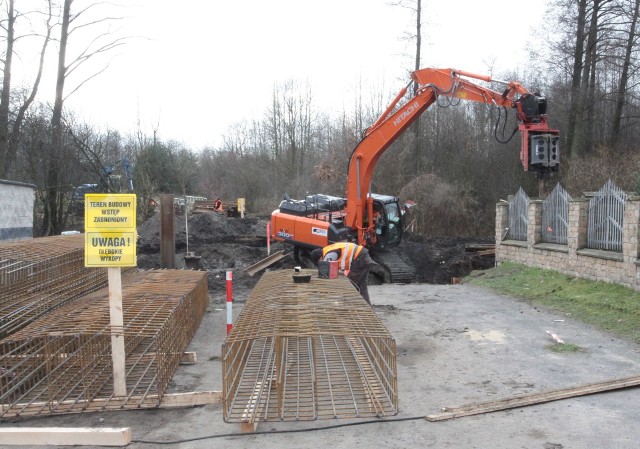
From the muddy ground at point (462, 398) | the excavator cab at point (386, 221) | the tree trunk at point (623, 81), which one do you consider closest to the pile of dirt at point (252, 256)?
the excavator cab at point (386, 221)

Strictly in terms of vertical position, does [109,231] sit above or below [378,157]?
below

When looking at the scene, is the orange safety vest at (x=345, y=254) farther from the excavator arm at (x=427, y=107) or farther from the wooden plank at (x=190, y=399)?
the excavator arm at (x=427, y=107)

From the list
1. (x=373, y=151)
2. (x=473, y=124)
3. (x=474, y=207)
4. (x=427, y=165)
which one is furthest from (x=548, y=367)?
(x=473, y=124)

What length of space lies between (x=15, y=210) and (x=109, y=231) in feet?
23.0

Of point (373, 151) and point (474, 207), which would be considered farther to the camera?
point (474, 207)

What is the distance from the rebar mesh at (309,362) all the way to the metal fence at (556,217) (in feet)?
31.7

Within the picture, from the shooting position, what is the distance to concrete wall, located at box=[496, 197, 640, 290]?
1175 cm

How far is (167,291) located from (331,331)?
13.2 feet

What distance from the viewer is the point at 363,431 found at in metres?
5.25

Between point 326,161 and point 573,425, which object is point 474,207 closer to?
point 326,161

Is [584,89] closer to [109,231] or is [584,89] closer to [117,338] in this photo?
[109,231]

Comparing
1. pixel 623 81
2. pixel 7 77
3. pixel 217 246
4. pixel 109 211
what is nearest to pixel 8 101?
pixel 7 77

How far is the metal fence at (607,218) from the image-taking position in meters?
12.7

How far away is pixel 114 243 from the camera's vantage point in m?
6.00
